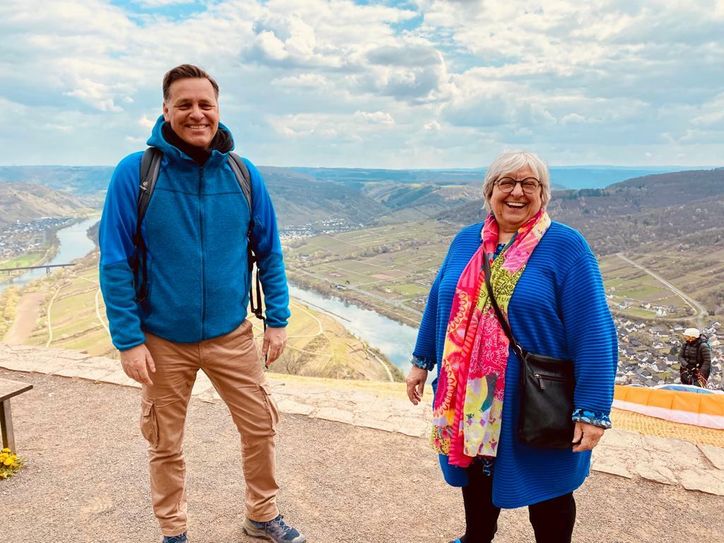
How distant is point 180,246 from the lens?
7.14 ft

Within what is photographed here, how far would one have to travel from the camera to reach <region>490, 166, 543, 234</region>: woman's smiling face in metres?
1.92

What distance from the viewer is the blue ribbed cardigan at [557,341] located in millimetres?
1801

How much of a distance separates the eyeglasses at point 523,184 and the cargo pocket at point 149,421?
1.74m

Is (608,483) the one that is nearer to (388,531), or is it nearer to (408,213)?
(388,531)

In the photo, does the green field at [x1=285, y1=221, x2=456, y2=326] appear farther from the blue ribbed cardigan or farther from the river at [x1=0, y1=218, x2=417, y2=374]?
the blue ribbed cardigan

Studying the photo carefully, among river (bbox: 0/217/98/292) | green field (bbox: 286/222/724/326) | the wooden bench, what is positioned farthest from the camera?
river (bbox: 0/217/98/292)

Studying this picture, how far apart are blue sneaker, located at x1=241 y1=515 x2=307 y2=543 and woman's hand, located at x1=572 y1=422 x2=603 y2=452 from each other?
1.51 meters

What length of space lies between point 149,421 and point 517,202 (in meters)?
1.81

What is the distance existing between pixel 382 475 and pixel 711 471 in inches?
89.7

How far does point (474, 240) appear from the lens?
2.12 metres

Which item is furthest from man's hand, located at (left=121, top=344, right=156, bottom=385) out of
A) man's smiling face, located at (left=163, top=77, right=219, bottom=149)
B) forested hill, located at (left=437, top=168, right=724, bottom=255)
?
forested hill, located at (left=437, top=168, right=724, bottom=255)

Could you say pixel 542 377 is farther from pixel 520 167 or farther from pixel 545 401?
pixel 520 167

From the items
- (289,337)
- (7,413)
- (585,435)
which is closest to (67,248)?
(289,337)

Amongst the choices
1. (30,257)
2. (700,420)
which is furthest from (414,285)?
(700,420)
